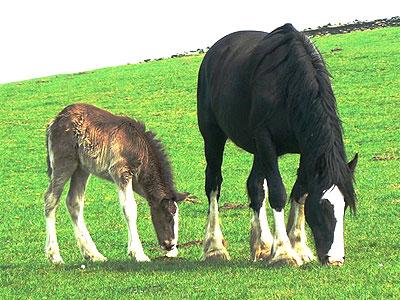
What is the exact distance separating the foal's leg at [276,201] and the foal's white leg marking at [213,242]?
1.69 m

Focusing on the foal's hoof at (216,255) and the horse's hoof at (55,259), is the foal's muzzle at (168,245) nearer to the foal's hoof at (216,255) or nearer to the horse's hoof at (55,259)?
the foal's hoof at (216,255)

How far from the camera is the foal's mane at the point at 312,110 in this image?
31.3ft

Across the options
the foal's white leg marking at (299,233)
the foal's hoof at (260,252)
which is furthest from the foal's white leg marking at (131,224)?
the foal's white leg marking at (299,233)

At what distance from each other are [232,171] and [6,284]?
12.7 meters

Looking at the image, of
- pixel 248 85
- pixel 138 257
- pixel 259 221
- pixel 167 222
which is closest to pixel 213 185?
pixel 167 222

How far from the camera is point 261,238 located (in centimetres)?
1152

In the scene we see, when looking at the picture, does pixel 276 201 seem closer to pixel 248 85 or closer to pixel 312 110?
pixel 312 110

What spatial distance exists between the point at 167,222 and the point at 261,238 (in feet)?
5.36

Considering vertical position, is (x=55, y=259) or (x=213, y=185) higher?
(x=213, y=185)

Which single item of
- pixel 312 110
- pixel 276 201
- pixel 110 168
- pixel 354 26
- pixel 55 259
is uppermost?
pixel 312 110

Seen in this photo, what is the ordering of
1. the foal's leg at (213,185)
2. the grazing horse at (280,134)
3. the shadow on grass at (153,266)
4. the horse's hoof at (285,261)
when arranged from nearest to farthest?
the grazing horse at (280,134) < the horse's hoof at (285,261) < the shadow on grass at (153,266) < the foal's leg at (213,185)

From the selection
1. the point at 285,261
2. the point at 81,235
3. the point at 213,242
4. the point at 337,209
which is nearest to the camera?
the point at 337,209

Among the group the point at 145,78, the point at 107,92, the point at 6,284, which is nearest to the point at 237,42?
the point at 6,284

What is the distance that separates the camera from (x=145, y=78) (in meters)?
45.4
